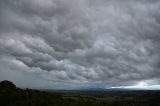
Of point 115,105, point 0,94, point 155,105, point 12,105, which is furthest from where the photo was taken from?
point 155,105

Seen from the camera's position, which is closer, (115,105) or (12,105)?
(12,105)

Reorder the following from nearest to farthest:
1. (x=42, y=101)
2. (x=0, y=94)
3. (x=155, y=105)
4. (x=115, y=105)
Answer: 1. (x=42, y=101)
2. (x=0, y=94)
3. (x=115, y=105)
4. (x=155, y=105)

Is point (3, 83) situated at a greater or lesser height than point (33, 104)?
greater

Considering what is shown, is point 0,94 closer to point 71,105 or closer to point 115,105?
point 71,105

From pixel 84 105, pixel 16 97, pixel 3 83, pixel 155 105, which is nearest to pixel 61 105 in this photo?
pixel 84 105

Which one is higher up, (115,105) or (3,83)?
(3,83)

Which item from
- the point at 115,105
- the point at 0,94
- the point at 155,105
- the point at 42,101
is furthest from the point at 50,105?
the point at 155,105

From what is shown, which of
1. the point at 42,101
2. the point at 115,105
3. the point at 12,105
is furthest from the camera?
the point at 115,105

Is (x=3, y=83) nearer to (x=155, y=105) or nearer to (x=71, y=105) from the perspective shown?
(x=71, y=105)

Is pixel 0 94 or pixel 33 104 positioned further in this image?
pixel 0 94
